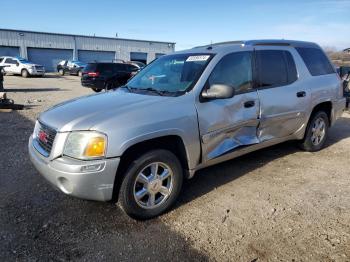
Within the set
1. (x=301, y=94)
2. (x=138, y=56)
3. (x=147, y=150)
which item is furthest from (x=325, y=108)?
(x=138, y=56)

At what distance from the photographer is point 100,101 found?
394 centimetres

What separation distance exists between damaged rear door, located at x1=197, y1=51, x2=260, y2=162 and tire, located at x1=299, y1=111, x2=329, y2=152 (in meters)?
1.62

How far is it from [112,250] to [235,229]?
1.25 metres

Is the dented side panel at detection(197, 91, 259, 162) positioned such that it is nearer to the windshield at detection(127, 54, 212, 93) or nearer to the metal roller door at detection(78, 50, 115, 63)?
the windshield at detection(127, 54, 212, 93)

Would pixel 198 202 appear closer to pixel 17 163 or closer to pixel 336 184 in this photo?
pixel 336 184

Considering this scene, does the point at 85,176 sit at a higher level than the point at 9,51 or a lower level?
lower

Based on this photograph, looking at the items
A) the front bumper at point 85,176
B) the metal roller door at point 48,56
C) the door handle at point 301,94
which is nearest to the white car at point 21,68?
the metal roller door at point 48,56

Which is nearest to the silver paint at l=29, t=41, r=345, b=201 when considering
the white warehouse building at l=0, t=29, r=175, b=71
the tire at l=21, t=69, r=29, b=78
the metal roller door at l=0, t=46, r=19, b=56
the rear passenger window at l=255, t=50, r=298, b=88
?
the rear passenger window at l=255, t=50, r=298, b=88

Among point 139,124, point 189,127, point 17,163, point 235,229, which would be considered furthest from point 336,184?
point 17,163

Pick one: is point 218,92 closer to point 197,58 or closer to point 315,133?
point 197,58

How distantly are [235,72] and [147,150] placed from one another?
1683 mm

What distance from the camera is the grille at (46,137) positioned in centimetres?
342

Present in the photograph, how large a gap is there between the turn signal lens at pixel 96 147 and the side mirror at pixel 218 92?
133 cm

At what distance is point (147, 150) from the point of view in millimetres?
3510
